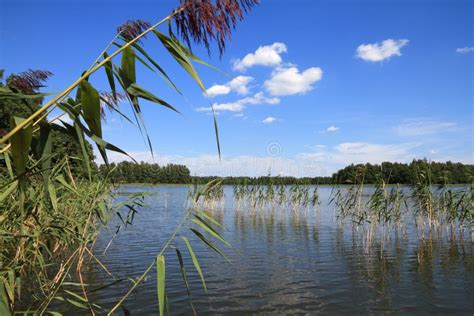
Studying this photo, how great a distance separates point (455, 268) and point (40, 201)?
10.2m

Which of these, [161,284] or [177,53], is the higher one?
[177,53]

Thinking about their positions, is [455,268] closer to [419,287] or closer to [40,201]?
[419,287]

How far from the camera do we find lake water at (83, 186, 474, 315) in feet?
22.6

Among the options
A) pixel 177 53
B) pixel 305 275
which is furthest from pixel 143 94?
pixel 305 275

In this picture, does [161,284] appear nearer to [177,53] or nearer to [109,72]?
[109,72]

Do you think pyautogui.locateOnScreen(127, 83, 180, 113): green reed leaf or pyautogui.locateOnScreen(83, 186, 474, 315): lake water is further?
pyautogui.locateOnScreen(83, 186, 474, 315): lake water

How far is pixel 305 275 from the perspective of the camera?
9.04m

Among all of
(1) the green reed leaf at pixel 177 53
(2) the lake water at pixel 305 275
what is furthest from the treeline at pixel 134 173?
(1) the green reed leaf at pixel 177 53

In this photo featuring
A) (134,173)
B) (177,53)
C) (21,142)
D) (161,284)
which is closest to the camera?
(21,142)

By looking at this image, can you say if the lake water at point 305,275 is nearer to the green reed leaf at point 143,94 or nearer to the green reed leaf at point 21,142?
the green reed leaf at point 143,94

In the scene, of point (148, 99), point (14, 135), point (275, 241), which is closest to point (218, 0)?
point (148, 99)

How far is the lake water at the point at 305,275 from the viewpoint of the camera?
6875 millimetres

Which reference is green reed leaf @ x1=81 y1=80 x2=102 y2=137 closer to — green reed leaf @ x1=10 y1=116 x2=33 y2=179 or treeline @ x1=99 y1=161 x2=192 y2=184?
green reed leaf @ x1=10 y1=116 x2=33 y2=179

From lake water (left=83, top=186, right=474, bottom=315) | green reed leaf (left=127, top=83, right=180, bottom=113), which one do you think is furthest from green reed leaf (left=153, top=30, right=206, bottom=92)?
lake water (left=83, top=186, right=474, bottom=315)
